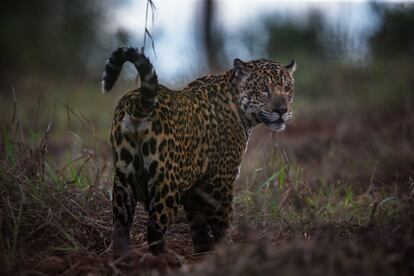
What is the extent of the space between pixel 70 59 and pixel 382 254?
17.0 metres

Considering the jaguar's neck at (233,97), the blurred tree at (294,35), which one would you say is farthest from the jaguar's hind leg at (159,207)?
the blurred tree at (294,35)

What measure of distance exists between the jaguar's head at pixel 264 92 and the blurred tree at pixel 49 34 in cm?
1370

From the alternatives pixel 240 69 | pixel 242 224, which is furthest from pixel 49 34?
pixel 242 224

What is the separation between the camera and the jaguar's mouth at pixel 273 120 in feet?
18.9

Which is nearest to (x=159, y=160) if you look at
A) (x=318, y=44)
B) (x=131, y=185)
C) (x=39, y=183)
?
(x=131, y=185)

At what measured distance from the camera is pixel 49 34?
21172 mm

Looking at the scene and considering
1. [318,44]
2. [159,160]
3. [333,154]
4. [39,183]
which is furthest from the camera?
[318,44]

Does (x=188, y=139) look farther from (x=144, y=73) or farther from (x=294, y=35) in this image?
(x=294, y=35)

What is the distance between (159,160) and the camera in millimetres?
4855

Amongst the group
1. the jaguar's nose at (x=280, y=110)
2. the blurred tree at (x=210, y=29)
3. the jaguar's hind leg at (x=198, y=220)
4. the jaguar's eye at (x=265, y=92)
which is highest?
the blurred tree at (x=210, y=29)

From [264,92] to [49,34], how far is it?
53.7 feet

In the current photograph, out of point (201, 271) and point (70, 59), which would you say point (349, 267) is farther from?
point (70, 59)

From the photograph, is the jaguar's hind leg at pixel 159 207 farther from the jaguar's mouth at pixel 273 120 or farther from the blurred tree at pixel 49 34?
the blurred tree at pixel 49 34

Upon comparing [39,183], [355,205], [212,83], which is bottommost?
[355,205]
